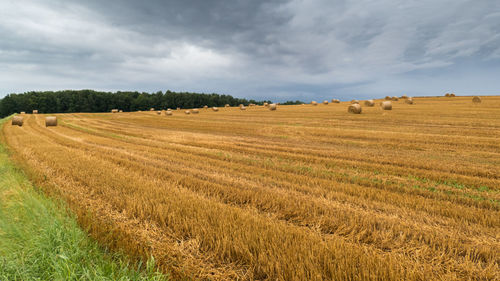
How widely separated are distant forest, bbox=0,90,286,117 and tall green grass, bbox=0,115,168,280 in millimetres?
97310

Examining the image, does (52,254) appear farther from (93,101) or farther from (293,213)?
(93,101)

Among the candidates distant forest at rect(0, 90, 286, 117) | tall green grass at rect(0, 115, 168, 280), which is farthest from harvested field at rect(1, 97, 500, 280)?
distant forest at rect(0, 90, 286, 117)

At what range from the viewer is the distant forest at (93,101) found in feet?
327

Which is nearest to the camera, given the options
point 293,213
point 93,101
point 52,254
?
point 52,254

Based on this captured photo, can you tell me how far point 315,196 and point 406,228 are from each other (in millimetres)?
1764

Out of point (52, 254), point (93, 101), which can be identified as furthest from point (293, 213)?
point (93, 101)

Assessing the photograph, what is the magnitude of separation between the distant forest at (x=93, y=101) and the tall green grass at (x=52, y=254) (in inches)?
3831

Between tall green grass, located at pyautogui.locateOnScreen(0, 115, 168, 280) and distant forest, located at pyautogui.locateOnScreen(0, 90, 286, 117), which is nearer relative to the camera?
tall green grass, located at pyautogui.locateOnScreen(0, 115, 168, 280)

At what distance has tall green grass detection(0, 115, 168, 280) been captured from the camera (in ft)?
7.74

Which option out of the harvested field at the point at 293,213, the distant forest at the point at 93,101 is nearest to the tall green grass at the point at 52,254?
the harvested field at the point at 293,213

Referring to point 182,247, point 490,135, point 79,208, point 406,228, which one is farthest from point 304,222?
point 490,135

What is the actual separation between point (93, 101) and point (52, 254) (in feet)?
415

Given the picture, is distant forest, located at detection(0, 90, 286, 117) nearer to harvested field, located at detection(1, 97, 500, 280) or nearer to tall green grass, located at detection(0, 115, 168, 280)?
harvested field, located at detection(1, 97, 500, 280)

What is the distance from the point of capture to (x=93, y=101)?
345 ft
